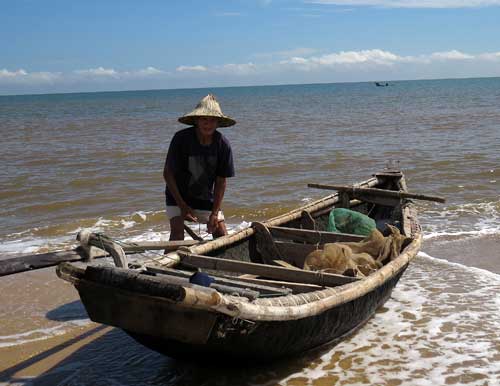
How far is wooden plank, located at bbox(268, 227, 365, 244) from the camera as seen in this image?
5.34 m

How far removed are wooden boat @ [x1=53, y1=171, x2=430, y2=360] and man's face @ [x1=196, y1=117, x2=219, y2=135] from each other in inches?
38.0

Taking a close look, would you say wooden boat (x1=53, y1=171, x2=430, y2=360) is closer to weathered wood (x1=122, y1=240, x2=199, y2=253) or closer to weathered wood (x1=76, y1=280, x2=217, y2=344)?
weathered wood (x1=76, y1=280, x2=217, y2=344)

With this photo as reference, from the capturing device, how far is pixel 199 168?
17.0 feet

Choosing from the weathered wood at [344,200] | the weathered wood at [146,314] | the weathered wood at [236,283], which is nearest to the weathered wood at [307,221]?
the weathered wood at [344,200]

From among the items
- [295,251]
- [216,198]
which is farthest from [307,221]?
[216,198]

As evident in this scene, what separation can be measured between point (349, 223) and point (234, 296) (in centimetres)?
283

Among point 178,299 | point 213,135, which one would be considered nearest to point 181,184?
point 213,135

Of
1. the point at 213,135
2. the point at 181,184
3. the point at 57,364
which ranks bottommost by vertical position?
the point at 57,364

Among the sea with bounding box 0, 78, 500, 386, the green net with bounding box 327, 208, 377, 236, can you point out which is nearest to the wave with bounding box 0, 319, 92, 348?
the sea with bounding box 0, 78, 500, 386

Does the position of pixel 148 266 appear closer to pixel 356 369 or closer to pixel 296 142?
pixel 356 369

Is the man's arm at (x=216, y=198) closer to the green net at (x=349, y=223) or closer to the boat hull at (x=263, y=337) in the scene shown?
the green net at (x=349, y=223)

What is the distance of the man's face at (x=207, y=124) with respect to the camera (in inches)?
197

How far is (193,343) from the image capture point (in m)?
3.35

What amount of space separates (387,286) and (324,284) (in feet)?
2.76
